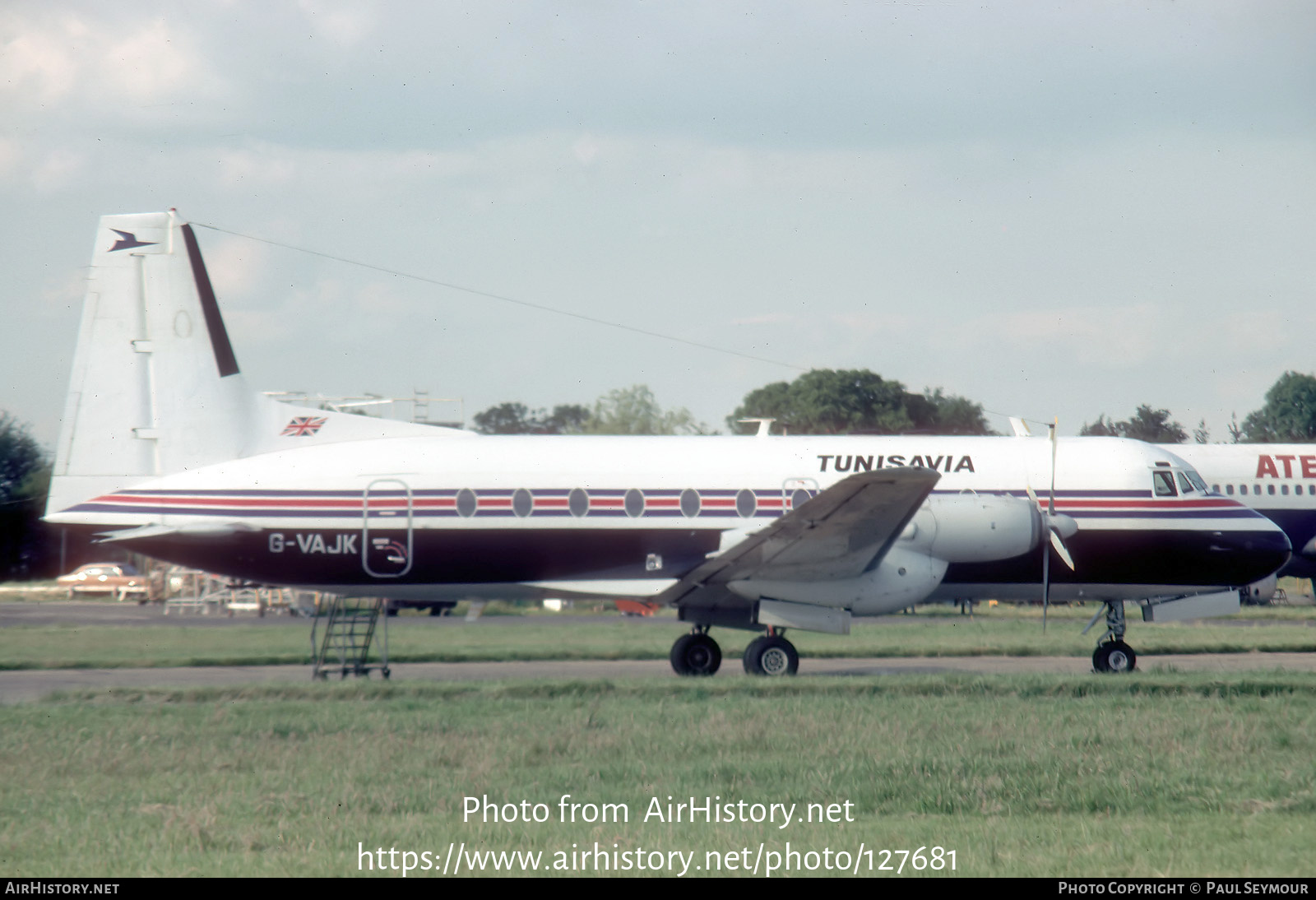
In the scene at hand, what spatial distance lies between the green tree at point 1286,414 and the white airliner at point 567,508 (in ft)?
168

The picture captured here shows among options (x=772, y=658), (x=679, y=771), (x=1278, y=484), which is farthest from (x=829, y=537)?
(x=1278, y=484)

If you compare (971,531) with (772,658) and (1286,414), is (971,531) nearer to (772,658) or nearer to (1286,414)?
(772,658)

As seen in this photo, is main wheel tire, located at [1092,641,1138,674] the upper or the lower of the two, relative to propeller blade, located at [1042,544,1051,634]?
lower

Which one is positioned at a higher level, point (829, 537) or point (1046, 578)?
point (829, 537)

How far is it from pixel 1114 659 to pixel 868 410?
1532 inches

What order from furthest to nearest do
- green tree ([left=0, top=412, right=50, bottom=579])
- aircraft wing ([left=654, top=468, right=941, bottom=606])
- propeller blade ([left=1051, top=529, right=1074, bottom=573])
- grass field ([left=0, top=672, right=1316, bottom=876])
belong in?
green tree ([left=0, top=412, right=50, bottom=579])
propeller blade ([left=1051, top=529, right=1074, bottom=573])
aircraft wing ([left=654, top=468, right=941, bottom=606])
grass field ([left=0, top=672, right=1316, bottom=876])

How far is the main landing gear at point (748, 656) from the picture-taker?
1844 cm

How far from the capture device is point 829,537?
1759 cm

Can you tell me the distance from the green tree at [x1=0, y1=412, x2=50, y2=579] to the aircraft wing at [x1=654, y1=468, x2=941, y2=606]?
39886 millimetres

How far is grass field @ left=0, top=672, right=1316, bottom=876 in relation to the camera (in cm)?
782

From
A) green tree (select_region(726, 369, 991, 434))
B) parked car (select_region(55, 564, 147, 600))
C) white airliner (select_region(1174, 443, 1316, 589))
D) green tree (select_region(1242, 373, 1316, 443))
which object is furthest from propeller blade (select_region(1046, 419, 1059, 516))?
green tree (select_region(1242, 373, 1316, 443))

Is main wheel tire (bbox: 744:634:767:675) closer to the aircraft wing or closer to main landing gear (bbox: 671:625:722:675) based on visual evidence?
main landing gear (bbox: 671:625:722:675)

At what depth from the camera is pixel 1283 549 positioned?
19750 millimetres
